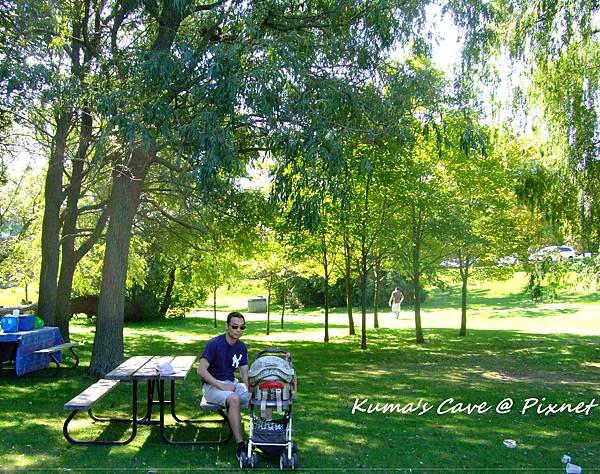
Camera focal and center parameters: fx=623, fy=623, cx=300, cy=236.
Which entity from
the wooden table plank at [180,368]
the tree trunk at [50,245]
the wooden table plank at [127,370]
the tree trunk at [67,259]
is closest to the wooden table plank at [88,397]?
the wooden table plank at [127,370]

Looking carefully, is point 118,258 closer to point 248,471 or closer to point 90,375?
point 90,375

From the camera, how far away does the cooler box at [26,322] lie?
1090 cm

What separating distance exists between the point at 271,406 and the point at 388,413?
2747 mm

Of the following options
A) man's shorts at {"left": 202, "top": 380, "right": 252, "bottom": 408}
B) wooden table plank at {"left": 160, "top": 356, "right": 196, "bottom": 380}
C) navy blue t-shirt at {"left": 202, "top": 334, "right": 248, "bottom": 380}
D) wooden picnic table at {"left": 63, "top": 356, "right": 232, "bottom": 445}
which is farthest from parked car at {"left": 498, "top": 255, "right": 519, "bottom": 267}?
man's shorts at {"left": 202, "top": 380, "right": 252, "bottom": 408}

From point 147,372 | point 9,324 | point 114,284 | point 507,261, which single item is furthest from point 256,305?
point 147,372

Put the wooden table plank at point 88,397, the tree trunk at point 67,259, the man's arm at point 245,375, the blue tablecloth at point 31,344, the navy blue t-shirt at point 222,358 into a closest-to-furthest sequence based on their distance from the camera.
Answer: the wooden table plank at point 88,397 < the man's arm at point 245,375 < the navy blue t-shirt at point 222,358 < the blue tablecloth at point 31,344 < the tree trunk at point 67,259

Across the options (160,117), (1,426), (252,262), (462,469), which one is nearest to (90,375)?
(1,426)

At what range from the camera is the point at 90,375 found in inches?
427

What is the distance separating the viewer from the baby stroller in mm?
5781

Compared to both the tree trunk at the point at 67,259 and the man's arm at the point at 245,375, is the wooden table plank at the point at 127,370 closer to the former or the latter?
the man's arm at the point at 245,375

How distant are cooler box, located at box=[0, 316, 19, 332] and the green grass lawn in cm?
90

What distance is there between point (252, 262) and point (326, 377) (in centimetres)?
1129

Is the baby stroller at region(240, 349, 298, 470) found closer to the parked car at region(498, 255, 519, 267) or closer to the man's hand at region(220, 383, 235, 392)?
the man's hand at region(220, 383, 235, 392)

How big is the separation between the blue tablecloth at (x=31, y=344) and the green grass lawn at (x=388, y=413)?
226mm
